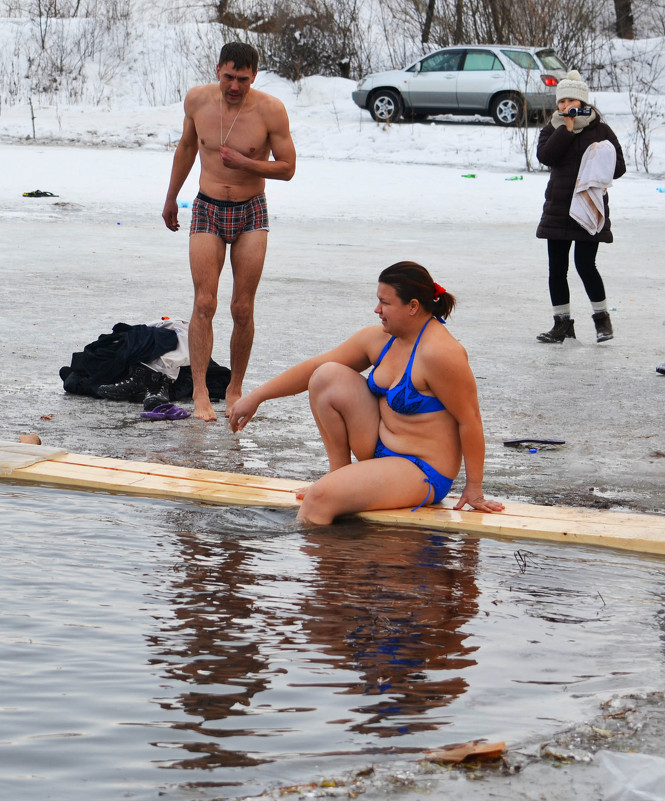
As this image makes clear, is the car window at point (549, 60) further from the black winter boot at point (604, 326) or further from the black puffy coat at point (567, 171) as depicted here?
the black winter boot at point (604, 326)

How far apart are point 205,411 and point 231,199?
3.76ft

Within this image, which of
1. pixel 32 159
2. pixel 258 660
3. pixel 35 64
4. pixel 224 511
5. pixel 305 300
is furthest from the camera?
pixel 35 64

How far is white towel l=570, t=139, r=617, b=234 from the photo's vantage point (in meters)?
8.34

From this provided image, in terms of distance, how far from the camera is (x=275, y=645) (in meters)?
3.34

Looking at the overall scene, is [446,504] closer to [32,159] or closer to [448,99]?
[32,159]

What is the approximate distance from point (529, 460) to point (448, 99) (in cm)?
1993

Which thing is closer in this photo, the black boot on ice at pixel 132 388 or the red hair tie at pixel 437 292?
the red hair tie at pixel 437 292

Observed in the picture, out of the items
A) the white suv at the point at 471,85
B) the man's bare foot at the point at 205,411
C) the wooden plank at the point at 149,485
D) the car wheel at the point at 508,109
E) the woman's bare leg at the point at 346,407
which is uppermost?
the white suv at the point at 471,85

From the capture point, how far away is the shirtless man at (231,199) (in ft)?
21.1

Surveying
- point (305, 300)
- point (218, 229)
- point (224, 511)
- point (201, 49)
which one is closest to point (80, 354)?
point (218, 229)

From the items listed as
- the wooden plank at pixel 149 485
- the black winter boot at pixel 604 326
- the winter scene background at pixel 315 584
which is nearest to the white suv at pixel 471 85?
the winter scene background at pixel 315 584

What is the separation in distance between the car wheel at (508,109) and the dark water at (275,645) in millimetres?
20265

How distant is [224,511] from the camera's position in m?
4.71

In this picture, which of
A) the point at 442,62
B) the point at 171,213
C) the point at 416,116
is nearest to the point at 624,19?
the point at 416,116
